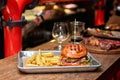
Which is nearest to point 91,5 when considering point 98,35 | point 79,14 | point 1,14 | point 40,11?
point 79,14

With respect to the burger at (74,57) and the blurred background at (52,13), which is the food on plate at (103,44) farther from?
the blurred background at (52,13)

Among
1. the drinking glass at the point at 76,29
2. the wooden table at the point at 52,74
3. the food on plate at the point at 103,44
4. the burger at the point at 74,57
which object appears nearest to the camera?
the wooden table at the point at 52,74

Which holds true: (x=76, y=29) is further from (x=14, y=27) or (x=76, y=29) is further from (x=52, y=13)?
(x=52, y=13)

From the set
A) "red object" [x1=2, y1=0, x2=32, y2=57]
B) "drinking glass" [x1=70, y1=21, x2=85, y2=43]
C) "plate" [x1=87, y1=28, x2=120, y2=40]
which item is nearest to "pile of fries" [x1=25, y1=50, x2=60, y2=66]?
"red object" [x1=2, y1=0, x2=32, y2=57]

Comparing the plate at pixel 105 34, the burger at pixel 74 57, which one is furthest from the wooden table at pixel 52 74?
the plate at pixel 105 34

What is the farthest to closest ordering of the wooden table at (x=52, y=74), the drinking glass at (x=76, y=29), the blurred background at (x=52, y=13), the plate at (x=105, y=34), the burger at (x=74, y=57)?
1. the blurred background at (x=52, y=13)
2. the plate at (x=105, y=34)
3. the drinking glass at (x=76, y=29)
4. the burger at (x=74, y=57)
5. the wooden table at (x=52, y=74)

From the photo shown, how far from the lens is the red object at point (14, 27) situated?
202cm

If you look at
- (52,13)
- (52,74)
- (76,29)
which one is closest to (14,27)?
(76,29)

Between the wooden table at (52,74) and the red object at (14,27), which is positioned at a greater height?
the red object at (14,27)

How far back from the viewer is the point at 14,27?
80.6 inches

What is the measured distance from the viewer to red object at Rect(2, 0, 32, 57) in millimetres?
2023

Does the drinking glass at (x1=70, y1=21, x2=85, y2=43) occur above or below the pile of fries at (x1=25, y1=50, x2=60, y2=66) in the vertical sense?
above

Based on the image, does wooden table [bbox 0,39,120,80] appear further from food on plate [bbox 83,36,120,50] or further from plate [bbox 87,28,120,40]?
plate [bbox 87,28,120,40]

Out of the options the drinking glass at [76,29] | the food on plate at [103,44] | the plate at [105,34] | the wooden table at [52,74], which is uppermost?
the drinking glass at [76,29]
